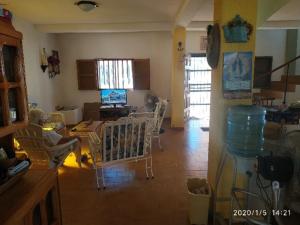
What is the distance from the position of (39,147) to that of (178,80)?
3.55 metres

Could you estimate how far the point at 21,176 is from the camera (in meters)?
1.46

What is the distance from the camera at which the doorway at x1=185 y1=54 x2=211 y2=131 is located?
6.76 metres

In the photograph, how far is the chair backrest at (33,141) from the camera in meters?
2.68

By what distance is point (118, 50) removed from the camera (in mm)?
6305

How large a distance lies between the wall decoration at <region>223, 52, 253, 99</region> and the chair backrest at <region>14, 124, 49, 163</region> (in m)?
2.10

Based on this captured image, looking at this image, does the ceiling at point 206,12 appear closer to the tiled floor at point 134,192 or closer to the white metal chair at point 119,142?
the white metal chair at point 119,142

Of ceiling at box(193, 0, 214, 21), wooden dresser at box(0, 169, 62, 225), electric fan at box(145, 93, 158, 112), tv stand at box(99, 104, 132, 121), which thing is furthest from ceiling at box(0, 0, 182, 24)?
wooden dresser at box(0, 169, 62, 225)

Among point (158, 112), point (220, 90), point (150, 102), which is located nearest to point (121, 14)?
point (158, 112)

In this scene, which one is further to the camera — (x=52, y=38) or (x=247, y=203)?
(x=52, y=38)

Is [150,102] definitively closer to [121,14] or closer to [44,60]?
[121,14]

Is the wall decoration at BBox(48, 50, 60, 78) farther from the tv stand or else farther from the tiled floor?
the tiled floor

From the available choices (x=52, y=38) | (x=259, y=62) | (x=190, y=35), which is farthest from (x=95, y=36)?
(x=259, y=62)

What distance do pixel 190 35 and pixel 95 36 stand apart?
258 cm

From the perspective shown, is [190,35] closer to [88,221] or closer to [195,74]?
[195,74]
